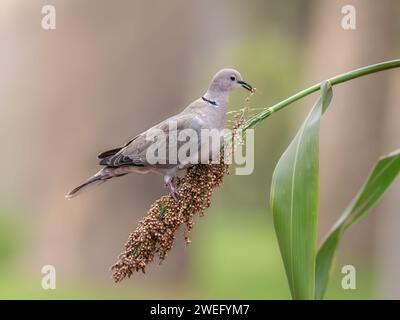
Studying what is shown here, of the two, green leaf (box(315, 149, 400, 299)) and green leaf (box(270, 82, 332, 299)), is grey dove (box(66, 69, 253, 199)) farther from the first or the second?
green leaf (box(315, 149, 400, 299))

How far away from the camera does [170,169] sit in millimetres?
3174

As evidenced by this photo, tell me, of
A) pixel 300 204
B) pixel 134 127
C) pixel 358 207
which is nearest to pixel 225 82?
pixel 300 204

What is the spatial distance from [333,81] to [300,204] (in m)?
0.39

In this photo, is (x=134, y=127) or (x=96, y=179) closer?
(x=96, y=179)

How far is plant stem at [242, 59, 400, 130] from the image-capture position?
6.75ft

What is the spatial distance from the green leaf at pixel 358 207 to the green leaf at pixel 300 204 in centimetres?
3

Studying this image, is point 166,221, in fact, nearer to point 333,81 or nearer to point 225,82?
point 333,81

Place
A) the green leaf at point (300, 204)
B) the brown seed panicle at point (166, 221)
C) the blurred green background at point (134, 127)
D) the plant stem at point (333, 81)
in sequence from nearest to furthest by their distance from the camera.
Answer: the green leaf at point (300, 204)
the plant stem at point (333, 81)
the brown seed panicle at point (166, 221)
the blurred green background at point (134, 127)

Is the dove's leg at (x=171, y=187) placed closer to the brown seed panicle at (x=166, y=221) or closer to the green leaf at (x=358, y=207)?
the brown seed panicle at (x=166, y=221)

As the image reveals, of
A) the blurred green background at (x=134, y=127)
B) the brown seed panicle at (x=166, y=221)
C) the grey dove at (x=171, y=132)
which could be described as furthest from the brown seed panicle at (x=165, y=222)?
the blurred green background at (x=134, y=127)

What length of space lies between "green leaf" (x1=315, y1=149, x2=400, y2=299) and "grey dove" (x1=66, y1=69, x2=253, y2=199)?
1.31 meters

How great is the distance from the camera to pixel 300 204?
6.73 feet

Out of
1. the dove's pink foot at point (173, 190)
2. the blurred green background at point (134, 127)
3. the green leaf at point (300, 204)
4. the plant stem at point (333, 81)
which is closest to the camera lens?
the green leaf at point (300, 204)

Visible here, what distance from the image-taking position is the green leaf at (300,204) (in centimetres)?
194
